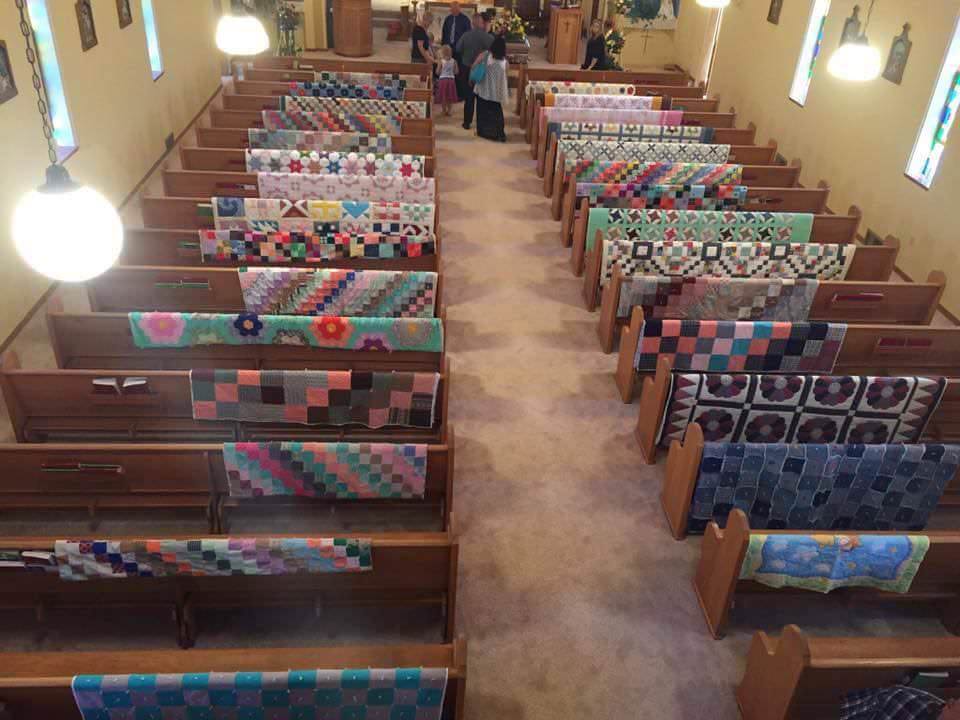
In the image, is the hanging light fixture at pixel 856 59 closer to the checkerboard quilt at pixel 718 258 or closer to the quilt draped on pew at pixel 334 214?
the checkerboard quilt at pixel 718 258

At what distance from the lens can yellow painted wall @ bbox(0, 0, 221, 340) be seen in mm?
5230

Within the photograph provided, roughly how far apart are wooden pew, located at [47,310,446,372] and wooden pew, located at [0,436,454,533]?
0.95 m

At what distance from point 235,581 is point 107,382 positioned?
1.35 meters

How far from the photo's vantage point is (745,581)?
135 inches

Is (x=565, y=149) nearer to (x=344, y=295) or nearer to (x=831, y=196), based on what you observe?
(x=831, y=196)

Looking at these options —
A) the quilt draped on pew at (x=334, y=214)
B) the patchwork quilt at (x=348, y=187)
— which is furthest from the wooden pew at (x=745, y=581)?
the patchwork quilt at (x=348, y=187)

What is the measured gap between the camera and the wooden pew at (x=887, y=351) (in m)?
4.77

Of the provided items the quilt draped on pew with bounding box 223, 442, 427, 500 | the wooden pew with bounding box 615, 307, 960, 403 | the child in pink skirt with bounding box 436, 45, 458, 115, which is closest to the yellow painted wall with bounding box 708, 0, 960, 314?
the wooden pew with bounding box 615, 307, 960, 403

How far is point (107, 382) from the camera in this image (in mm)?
3885

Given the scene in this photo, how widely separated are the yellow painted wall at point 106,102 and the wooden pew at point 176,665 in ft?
4.62

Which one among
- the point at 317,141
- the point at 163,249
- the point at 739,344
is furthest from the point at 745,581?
the point at 317,141

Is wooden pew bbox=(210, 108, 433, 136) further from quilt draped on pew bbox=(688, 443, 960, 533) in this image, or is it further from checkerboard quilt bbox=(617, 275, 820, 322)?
quilt draped on pew bbox=(688, 443, 960, 533)

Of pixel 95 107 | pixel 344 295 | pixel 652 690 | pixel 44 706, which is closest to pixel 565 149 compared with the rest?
pixel 344 295

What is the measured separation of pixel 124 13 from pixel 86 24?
1061 millimetres
